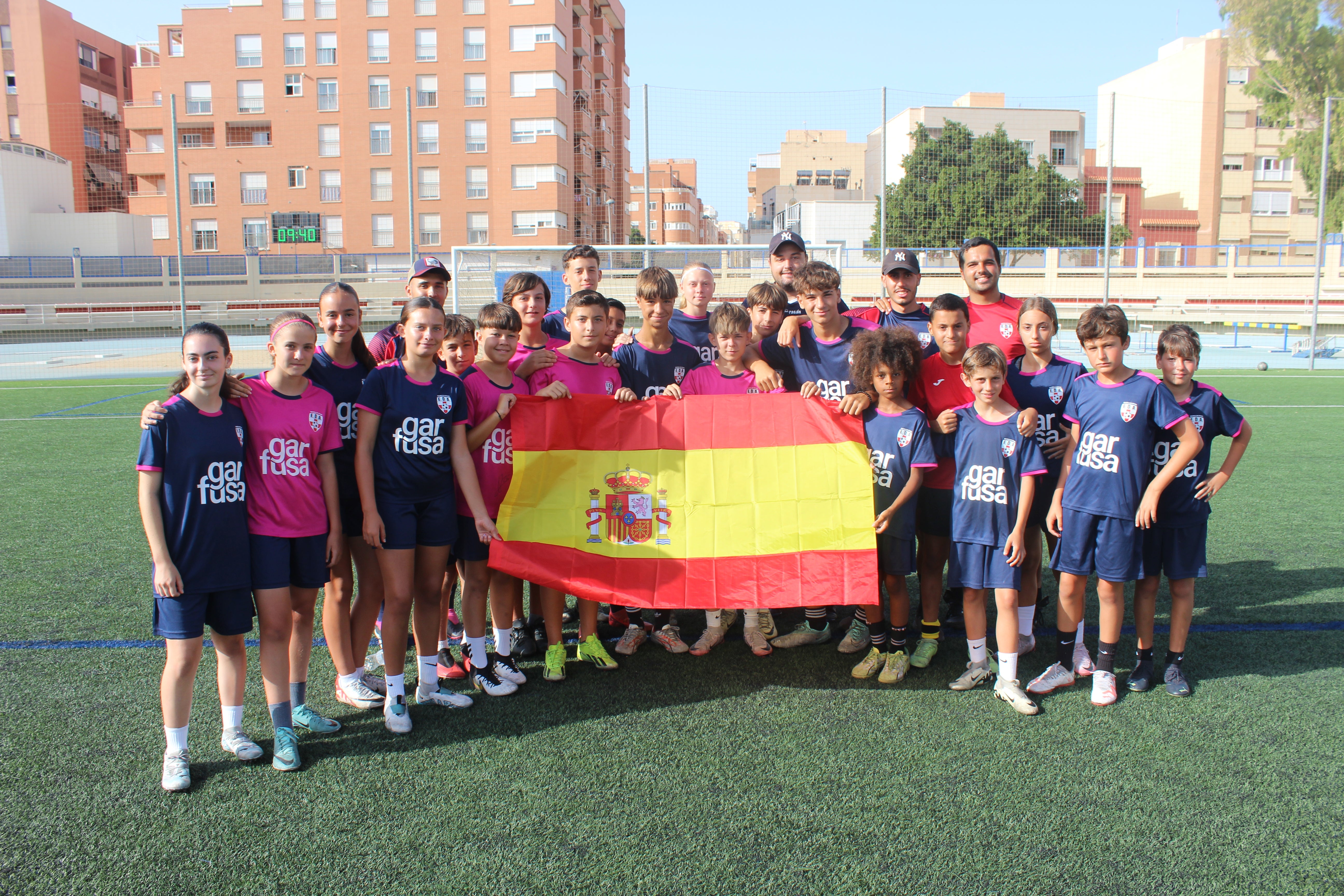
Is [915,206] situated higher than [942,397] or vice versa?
[915,206]

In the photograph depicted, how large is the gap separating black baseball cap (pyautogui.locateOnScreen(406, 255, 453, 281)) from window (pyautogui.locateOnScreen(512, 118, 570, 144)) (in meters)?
36.4

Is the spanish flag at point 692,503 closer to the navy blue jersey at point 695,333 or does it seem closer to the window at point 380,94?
the navy blue jersey at point 695,333

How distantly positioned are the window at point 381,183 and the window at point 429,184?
123 cm

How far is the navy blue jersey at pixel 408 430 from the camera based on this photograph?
3533 millimetres

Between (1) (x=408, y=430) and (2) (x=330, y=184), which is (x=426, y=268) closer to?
(1) (x=408, y=430)

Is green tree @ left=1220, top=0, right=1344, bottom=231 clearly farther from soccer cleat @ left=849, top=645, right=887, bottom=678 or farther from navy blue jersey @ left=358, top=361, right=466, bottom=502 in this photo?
navy blue jersey @ left=358, top=361, right=466, bottom=502

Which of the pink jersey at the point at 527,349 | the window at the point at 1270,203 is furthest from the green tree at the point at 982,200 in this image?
the pink jersey at the point at 527,349

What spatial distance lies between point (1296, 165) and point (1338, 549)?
30485 mm

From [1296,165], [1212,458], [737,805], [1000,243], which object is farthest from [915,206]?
[737,805]

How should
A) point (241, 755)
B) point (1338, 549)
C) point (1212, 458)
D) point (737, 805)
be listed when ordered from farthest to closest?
point (1212, 458)
point (1338, 549)
point (241, 755)
point (737, 805)

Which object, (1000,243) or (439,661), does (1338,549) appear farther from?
(1000,243)

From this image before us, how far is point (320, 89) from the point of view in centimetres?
3919

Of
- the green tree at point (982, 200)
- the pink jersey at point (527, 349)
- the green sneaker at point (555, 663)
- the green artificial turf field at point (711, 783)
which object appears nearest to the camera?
the green artificial turf field at point (711, 783)

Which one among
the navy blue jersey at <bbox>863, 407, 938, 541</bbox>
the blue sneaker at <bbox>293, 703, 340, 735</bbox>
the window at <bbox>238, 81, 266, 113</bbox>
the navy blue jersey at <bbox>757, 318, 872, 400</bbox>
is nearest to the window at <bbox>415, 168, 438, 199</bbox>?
the window at <bbox>238, 81, 266, 113</bbox>
